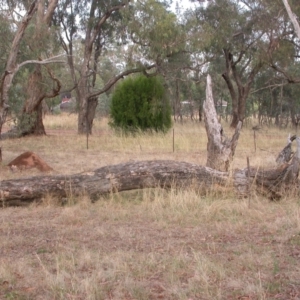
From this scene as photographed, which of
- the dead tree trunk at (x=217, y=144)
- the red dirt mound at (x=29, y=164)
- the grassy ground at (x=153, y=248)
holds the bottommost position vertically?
the grassy ground at (x=153, y=248)

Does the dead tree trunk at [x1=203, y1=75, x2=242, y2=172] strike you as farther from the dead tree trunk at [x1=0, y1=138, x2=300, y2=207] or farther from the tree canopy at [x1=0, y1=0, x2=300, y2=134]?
the tree canopy at [x1=0, y1=0, x2=300, y2=134]

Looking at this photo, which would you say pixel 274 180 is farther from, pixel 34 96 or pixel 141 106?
pixel 34 96

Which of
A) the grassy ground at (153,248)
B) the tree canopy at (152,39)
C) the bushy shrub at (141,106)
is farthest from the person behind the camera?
the bushy shrub at (141,106)

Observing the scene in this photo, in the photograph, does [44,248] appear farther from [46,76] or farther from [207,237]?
[46,76]

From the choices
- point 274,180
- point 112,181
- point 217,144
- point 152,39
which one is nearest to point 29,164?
point 112,181

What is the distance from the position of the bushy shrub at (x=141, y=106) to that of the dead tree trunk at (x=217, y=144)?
13.6 m

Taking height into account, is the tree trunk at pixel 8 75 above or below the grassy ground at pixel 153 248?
above

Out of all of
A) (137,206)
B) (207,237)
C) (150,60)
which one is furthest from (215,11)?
(207,237)

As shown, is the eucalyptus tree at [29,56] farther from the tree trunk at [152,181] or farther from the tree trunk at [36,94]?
the tree trunk at [152,181]

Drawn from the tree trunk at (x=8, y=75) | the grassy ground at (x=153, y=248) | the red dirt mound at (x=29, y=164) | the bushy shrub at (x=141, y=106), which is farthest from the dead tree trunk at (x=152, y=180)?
the bushy shrub at (x=141, y=106)

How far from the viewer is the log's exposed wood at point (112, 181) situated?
889 centimetres

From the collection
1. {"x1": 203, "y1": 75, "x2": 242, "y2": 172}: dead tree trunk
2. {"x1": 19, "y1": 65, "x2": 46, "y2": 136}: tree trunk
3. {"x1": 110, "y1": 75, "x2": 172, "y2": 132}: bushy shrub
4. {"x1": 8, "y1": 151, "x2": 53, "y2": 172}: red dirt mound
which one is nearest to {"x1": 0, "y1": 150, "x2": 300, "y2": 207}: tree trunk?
{"x1": 203, "y1": 75, "x2": 242, "y2": 172}: dead tree trunk

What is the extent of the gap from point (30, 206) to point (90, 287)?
414cm

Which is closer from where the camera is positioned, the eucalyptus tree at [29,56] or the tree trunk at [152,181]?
the tree trunk at [152,181]
